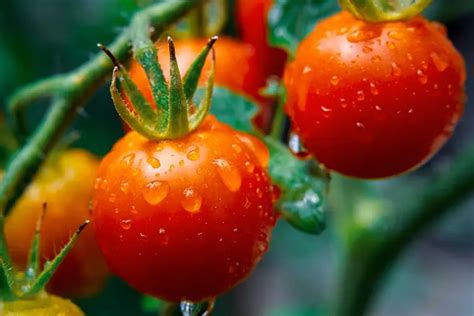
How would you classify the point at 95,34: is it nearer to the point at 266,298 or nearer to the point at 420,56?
the point at 420,56

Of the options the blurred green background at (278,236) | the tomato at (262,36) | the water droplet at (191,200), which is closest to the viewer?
the water droplet at (191,200)

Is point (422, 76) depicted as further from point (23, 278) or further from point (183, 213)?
point (23, 278)

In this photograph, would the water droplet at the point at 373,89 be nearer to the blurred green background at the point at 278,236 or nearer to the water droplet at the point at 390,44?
the water droplet at the point at 390,44

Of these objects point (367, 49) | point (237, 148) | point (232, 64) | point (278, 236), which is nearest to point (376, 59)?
point (367, 49)

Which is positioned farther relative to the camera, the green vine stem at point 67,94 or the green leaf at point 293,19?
the green leaf at point 293,19

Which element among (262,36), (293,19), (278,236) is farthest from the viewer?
(278,236)

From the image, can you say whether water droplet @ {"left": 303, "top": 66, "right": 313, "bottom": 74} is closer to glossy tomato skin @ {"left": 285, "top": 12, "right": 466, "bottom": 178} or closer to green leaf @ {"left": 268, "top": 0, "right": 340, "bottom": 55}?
glossy tomato skin @ {"left": 285, "top": 12, "right": 466, "bottom": 178}

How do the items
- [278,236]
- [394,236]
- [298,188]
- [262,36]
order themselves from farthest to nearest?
[278,236], [394,236], [262,36], [298,188]

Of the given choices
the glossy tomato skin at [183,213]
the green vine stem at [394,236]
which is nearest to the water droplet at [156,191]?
the glossy tomato skin at [183,213]
